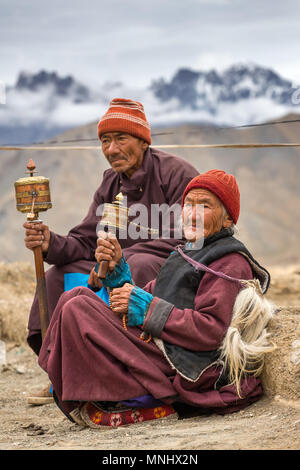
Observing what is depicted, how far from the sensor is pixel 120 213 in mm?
3494

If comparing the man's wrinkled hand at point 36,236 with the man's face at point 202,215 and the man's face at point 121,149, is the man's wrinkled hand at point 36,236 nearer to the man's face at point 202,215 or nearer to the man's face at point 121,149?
the man's face at point 121,149

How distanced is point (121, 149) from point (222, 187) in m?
1.27

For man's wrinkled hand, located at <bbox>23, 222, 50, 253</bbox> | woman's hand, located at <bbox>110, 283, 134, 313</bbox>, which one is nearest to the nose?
man's wrinkled hand, located at <bbox>23, 222, 50, 253</bbox>

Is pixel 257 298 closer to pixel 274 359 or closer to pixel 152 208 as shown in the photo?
pixel 274 359

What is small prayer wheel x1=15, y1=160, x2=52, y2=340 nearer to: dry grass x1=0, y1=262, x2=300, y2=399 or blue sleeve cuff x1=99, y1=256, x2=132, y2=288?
blue sleeve cuff x1=99, y1=256, x2=132, y2=288

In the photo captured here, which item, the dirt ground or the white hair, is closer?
the dirt ground

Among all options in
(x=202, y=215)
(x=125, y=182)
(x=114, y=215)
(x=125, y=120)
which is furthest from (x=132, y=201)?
(x=202, y=215)

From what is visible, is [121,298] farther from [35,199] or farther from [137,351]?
[35,199]

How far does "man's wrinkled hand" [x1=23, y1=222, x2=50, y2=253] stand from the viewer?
4301mm

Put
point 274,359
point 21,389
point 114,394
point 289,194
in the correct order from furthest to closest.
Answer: point 289,194 < point 21,389 < point 274,359 < point 114,394

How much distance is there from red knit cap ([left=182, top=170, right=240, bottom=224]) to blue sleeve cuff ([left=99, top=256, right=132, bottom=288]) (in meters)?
0.52

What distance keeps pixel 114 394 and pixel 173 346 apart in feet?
1.15

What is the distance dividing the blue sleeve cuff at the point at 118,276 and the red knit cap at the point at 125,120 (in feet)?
4.46
